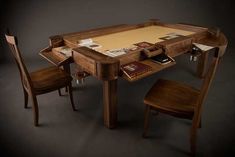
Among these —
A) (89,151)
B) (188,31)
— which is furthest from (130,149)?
(188,31)

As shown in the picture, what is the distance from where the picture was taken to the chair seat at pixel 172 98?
164 centimetres

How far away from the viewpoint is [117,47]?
2053 mm

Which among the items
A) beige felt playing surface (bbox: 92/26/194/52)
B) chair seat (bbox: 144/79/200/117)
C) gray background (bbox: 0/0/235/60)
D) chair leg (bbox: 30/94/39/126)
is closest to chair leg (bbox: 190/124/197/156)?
chair seat (bbox: 144/79/200/117)

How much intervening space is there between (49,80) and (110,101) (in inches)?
26.0

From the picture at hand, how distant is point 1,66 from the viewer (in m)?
3.55

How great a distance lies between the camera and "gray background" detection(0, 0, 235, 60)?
3580 mm

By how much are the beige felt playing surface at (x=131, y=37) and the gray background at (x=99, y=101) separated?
71 centimetres

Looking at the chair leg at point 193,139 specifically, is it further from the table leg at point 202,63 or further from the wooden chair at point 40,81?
the table leg at point 202,63

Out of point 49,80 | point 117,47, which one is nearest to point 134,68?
point 117,47

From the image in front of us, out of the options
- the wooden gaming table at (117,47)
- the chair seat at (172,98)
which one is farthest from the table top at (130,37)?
the chair seat at (172,98)

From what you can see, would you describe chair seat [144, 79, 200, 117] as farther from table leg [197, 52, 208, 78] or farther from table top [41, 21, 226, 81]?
table leg [197, 52, 208, 78]

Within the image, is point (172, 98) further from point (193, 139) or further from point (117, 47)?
point (117, 47)

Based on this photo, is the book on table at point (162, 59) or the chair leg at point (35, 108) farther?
the chair leg at point (35, 108)

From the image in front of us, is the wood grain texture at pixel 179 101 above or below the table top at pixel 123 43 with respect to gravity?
below
